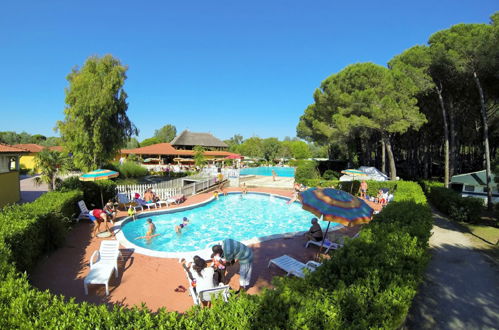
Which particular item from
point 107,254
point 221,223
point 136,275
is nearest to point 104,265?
point 107,254

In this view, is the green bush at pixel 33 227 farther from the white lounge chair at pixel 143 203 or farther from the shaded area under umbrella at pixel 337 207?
the shaded area under umbrella at pixel 337 207

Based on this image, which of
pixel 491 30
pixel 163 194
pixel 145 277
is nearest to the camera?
pixel 145 277

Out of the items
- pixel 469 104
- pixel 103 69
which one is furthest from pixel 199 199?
pixel 469 104

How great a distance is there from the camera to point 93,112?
778 inches

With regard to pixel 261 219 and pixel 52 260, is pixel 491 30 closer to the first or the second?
pixel 261 219

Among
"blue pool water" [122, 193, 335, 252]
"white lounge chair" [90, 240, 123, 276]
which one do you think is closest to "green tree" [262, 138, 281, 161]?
"blue pool water" [122, 193, 335, 252]

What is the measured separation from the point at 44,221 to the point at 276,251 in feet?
21.9

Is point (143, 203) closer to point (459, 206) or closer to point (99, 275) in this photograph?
point (99, 275)

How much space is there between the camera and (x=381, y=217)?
7.07 metres

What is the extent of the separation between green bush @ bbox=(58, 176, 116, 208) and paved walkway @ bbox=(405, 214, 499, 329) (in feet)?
41.9

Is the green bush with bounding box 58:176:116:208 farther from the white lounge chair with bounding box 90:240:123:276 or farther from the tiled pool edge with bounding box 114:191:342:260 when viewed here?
the white lounge chair with bounding box 90:240:123:276

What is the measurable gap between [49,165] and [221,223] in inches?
→ 391

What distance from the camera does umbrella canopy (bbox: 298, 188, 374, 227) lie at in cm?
599

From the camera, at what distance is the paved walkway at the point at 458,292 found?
4.65 metres
